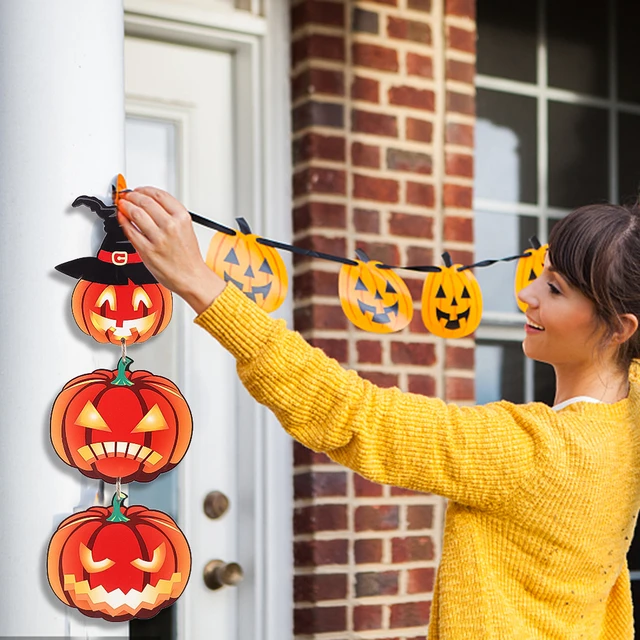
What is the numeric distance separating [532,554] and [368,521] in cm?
101

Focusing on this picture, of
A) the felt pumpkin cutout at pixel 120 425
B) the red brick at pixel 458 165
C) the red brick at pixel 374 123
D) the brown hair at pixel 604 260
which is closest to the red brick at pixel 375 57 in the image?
the red brick at pixel 374 123

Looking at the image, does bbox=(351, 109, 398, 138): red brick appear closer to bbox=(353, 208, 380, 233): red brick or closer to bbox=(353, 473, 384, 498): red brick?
bbox=(353, 208, 380, 233): red brick

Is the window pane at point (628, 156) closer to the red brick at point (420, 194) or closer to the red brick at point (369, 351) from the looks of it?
the red brick at point (420, 194)

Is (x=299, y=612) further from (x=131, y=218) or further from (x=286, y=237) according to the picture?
(x=131, y=218)

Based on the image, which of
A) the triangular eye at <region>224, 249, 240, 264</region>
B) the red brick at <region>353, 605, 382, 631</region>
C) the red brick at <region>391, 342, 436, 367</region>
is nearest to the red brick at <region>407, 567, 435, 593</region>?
the red brick at <region>353, 605, 382, 631</region>

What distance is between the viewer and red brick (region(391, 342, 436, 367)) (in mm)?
2562

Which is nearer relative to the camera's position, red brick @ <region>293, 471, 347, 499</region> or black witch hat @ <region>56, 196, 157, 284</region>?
black witch hat @ <region>56, 196, 157, 284</region>

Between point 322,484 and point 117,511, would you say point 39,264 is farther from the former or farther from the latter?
point 322,484

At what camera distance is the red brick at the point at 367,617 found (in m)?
2.47

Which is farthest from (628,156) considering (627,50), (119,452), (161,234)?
(119,452)

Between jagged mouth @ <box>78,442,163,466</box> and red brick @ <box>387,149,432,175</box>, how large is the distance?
1.59 metres

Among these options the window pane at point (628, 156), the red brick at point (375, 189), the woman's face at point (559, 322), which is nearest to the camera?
the woman's face at point (559, 322)

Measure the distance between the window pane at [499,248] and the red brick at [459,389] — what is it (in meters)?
0.34

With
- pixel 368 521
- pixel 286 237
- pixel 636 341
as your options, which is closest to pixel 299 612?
pixel 368 521
